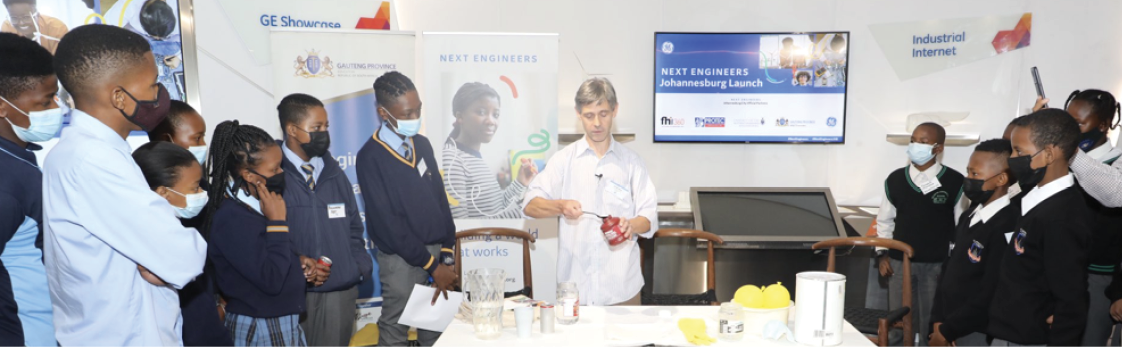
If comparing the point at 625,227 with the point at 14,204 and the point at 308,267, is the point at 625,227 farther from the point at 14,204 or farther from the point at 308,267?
the point at 14,204

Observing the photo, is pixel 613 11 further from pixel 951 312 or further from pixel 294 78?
pixel 951 312

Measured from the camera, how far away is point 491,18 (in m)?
4.96

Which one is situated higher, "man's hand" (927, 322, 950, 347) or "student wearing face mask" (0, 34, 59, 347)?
"student wearing face mask" (0, 34, 59, 347)

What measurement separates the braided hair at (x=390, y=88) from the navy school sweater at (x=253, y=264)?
3.75ft

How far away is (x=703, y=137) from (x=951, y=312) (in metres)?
2.64

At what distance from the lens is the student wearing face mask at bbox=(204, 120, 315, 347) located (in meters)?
2.12

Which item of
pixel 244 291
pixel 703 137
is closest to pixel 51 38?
pixel 244 291

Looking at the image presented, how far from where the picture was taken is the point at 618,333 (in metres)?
2.11

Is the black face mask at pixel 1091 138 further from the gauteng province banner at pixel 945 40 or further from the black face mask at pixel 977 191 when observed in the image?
the gauteng province banner at pixel 945 40

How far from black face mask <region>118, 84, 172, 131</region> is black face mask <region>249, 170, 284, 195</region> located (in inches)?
19.5

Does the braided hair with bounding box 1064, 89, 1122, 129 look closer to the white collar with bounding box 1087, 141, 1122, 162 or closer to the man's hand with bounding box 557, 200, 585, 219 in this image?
the white collar with bounding box 1087, 141, 1122, 162

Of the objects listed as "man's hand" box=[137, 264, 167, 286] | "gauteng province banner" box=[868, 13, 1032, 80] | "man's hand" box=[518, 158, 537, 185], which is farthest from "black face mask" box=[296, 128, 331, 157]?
"gauteng province banner" box=[868, 13, 1032, 80]

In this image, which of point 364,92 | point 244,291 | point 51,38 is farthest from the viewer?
point 364,92

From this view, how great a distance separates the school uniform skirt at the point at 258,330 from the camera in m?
2.26
